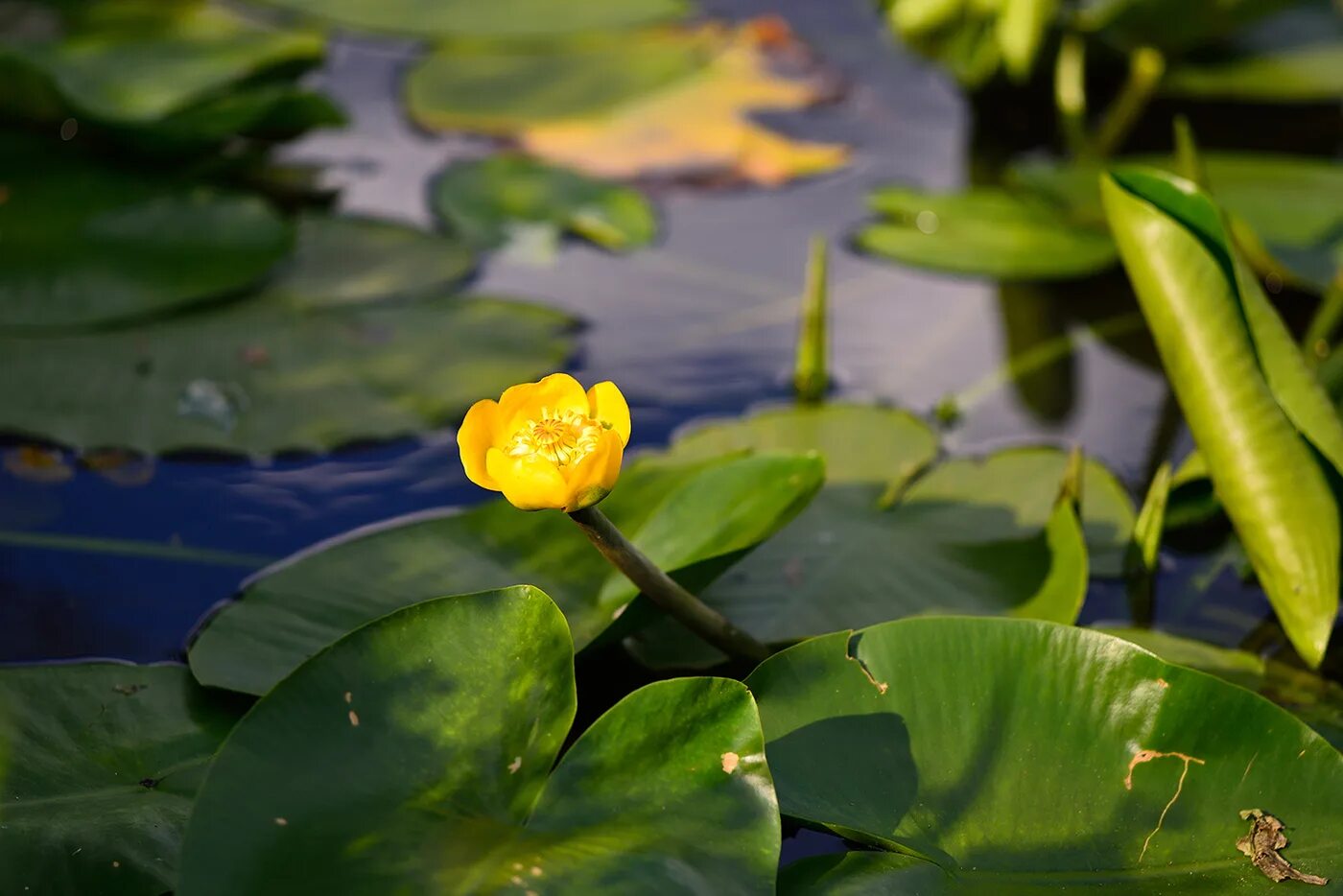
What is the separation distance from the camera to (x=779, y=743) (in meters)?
0.78

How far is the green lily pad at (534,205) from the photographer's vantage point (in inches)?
63.9

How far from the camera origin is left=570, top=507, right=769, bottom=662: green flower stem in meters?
0.74

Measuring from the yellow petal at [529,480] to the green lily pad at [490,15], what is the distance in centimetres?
152

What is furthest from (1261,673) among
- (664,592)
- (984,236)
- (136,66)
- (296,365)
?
(136,66)

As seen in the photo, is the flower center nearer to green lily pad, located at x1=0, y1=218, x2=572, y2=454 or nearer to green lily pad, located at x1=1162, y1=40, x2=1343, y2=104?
green lily pad, located at x1=0, y1=218, x2=572, y2=454

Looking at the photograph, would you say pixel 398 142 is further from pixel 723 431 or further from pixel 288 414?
pixel 723 431

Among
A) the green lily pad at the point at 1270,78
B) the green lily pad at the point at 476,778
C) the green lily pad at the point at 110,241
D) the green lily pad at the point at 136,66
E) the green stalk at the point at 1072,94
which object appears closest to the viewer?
the green lily pad at the point at 476,778

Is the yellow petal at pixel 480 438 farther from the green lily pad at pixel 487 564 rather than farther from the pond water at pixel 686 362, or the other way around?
the pond water at pixel 686 362

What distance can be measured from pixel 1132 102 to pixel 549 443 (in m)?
1.47

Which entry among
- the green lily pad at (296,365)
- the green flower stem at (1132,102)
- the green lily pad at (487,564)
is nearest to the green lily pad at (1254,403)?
the green lily pad at (487,564)

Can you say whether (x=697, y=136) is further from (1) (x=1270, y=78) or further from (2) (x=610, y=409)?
(2) (x=610, y=409)

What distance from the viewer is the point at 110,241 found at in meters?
1.42

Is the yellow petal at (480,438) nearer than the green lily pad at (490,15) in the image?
Yes

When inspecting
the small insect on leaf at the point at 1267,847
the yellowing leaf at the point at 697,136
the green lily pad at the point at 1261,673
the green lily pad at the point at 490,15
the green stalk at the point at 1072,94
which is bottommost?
the green lily pad at the point at 1261,673
